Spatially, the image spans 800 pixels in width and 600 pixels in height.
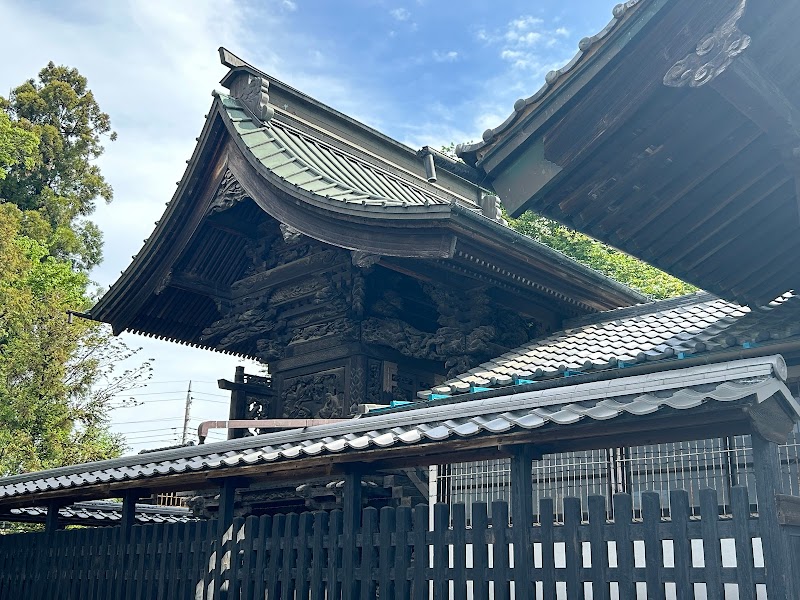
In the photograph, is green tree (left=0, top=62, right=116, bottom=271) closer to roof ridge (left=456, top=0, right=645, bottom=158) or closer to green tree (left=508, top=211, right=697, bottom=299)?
green tree (left=508, top=211, right=697, bottom=299)

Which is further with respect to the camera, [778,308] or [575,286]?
[575,286]

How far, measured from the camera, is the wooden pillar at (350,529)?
5.86 meters

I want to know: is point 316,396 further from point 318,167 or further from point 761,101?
point 761,101

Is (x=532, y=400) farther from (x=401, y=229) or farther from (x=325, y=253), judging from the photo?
(x=325, y=253)

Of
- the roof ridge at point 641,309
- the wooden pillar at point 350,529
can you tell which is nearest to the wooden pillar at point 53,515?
the wooden pillar at point 350,529

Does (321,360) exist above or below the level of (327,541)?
above

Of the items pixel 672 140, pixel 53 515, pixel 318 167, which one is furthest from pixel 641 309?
pixel 53 515

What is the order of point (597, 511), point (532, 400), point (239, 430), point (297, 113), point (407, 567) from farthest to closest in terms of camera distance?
point (297, 113) → point (239, 430) → point (407, 567) → point (532, 400) → point (597, 511)

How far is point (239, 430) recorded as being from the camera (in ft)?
30.5

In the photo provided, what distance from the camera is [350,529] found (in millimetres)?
5996

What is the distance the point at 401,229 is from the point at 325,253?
6.11ft

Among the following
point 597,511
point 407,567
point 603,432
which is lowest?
point 407,567

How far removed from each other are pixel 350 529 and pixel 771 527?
3.05m

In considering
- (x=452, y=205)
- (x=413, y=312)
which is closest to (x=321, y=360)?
(x=413, y=312)
